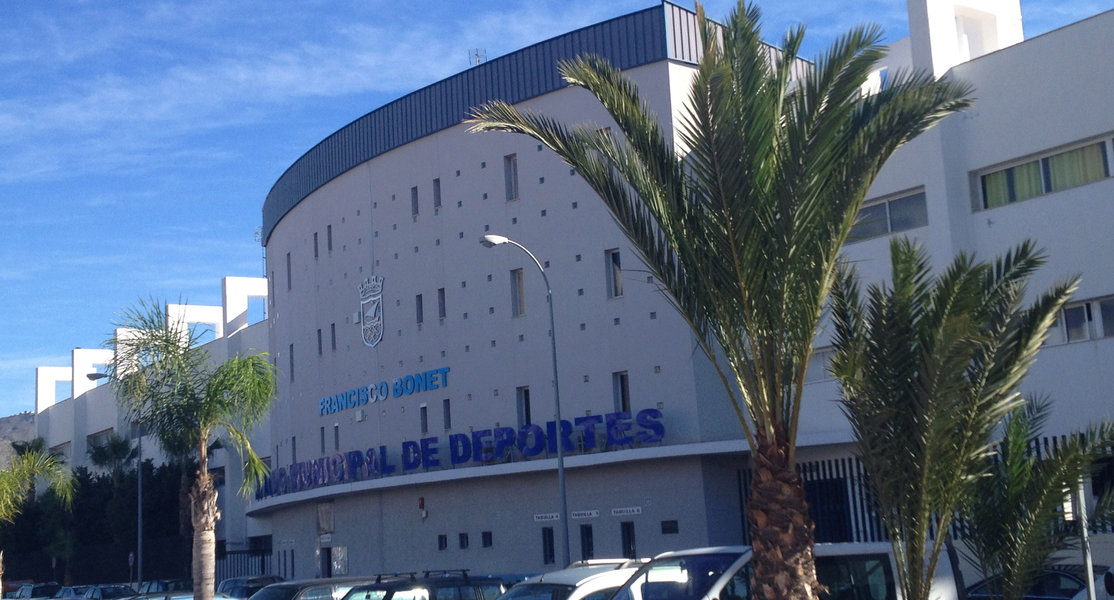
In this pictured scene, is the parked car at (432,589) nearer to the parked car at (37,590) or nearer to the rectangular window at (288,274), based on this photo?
the rectangular window at (288,274)

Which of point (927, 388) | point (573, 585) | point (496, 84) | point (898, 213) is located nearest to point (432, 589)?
point (573, 585)

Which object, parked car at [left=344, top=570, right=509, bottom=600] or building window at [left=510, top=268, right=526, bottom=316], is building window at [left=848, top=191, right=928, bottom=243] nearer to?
building window at [left=510, top=268, right=526, bottom=316]

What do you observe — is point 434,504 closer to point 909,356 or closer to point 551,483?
point 551,483

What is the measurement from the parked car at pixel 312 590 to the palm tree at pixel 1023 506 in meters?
9.45

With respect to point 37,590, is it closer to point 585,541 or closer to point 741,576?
point 585,541

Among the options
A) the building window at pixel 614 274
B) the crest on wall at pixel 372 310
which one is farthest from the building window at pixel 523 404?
the crest on wall at pixel 372 310

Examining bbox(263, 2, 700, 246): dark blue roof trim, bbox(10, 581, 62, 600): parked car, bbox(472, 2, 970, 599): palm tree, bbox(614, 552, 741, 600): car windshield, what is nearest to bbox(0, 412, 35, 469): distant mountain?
bbox(10, 581, 62, 600): parked car

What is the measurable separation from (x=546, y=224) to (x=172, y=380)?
14.4 meters

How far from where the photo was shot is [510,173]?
35312mm

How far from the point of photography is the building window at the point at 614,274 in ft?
106

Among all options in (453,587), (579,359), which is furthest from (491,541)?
(453,587)

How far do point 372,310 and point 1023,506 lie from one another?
29283 mm

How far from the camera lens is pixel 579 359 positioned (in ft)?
108

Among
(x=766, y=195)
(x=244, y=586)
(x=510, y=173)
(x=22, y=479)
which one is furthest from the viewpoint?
(x=510, y=173)
